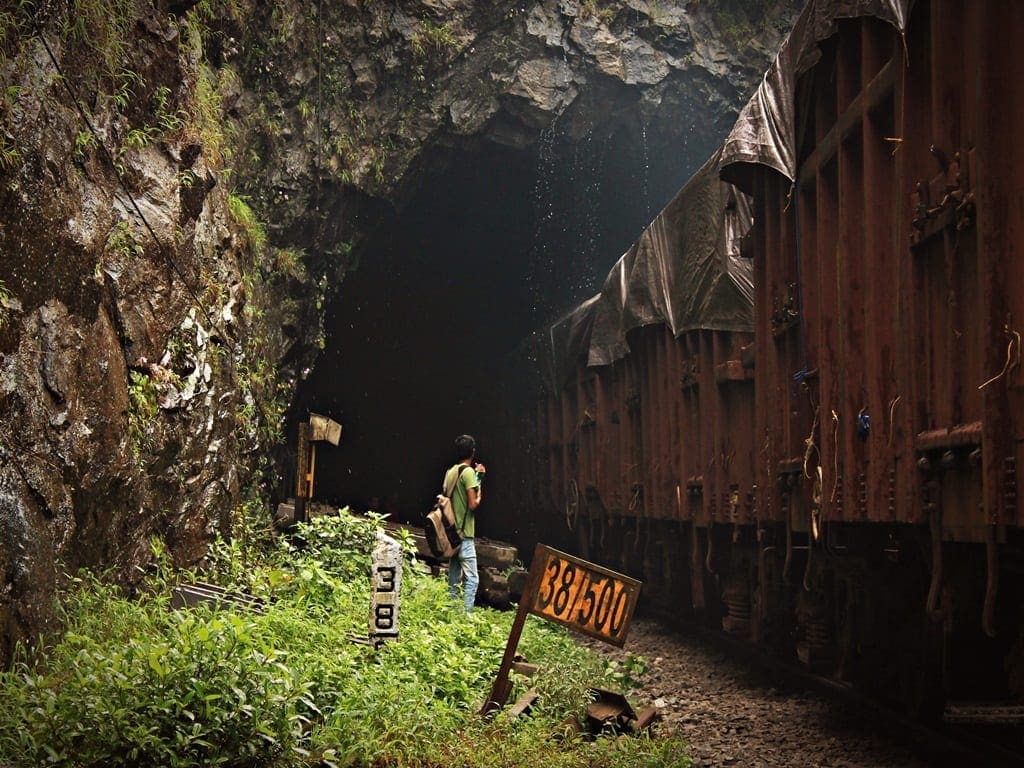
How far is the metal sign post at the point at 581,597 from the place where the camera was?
6.11 metres

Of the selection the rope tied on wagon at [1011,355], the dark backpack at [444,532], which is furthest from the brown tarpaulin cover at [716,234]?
the dark backpack at [444,532]

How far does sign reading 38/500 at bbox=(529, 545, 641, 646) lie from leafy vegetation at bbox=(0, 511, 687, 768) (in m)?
0.60

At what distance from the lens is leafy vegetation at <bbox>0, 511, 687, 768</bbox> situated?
4.64 meters

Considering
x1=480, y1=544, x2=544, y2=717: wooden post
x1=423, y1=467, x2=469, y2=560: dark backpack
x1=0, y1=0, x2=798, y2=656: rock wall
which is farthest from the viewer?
x1=423, y1=467, x2=469, y2=560: dark backpack

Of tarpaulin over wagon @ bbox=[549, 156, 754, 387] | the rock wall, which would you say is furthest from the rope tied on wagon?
tarpaulin over wagon @ bbox=[549, 156, 754, 387]

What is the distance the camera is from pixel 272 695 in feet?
16.1

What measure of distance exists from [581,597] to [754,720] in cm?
201

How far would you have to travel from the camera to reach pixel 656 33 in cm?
1823

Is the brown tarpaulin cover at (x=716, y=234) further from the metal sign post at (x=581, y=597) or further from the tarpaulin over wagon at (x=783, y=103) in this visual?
the metal sign post at (x=581, y=597)

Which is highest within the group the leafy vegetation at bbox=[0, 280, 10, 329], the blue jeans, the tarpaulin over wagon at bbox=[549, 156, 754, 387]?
the tarpaulin over wagon at bbox=[549, 156, 754, 387]

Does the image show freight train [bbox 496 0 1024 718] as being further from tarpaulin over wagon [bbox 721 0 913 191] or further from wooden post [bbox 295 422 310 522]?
wooden post [bbox 295 422 310 522]

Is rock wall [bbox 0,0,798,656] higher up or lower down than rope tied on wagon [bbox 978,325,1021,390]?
higher up

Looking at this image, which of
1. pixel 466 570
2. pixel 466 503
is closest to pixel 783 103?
pixel 466 503

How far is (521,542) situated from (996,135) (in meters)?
19.9
